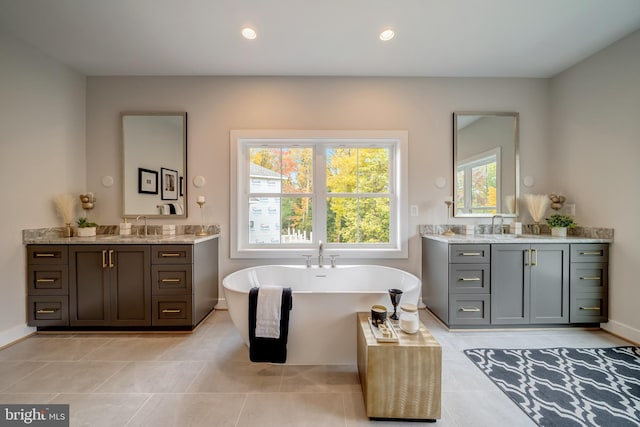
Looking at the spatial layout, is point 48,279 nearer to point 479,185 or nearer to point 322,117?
point 322,117

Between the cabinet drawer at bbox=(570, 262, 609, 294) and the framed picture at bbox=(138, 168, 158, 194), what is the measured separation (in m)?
4.45

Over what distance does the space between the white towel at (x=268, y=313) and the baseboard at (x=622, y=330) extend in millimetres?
3091

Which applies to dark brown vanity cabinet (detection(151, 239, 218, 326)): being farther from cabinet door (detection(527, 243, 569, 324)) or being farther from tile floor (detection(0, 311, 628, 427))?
cabinet door (detection(527, 243, 569, 324))

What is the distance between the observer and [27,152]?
2.45 m

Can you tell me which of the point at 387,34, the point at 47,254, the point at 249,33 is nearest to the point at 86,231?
the point at 47,254

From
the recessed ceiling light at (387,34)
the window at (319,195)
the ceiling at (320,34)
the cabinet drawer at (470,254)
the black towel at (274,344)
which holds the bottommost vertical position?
the black towel at (274,344)

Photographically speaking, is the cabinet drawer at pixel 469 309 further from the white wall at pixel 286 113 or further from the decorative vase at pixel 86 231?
the decorative vase at pixel 86 231

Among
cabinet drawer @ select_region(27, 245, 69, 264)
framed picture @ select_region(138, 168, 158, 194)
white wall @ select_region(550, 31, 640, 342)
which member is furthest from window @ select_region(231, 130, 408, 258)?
white wall @ select_region(550, 31, 640, 342)

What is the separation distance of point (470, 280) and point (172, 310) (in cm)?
285

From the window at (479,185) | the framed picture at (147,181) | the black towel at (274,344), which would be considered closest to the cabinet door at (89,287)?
the framed picture at (147,181)

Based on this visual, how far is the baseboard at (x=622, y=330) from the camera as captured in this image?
7.52 feet

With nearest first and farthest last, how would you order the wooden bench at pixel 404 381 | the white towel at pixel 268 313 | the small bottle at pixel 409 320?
the wooden bench at pixel 404 381 < the small bottle at pixel 409 320 < the white towel at pixel 268 313

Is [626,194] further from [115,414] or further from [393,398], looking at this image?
[115,414]

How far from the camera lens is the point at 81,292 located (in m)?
2.47
